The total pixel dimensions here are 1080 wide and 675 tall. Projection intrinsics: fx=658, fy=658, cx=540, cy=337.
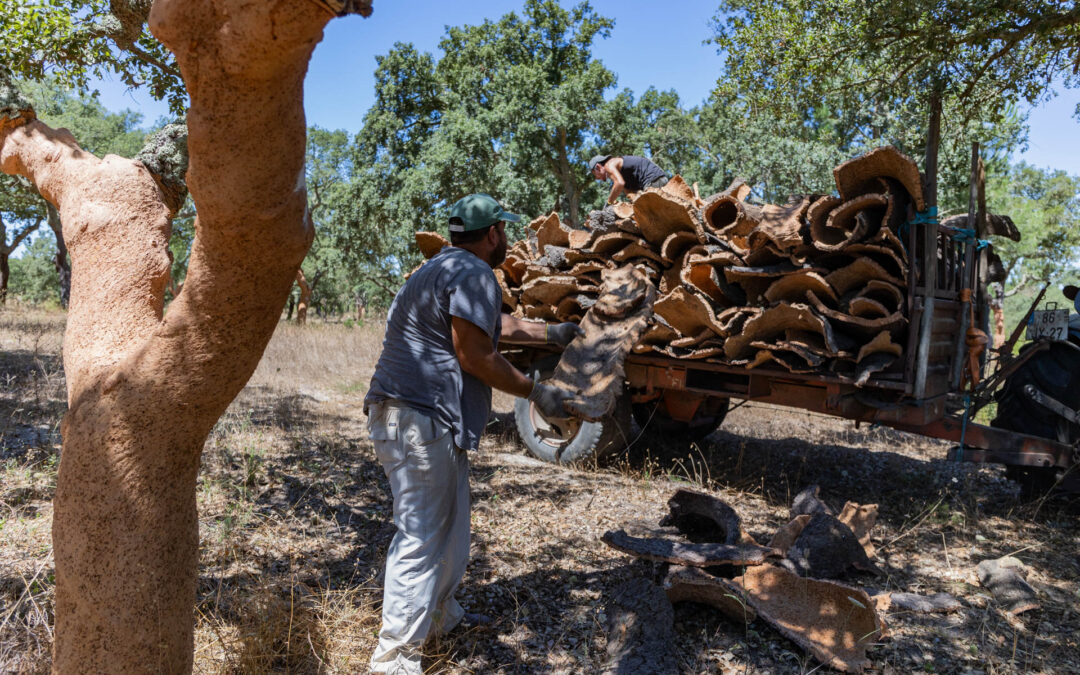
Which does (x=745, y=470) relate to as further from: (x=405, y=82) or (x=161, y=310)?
(x=405, y=82)

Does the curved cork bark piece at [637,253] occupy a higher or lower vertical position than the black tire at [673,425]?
higher

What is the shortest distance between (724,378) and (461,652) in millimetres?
3016

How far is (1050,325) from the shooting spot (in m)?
5.00

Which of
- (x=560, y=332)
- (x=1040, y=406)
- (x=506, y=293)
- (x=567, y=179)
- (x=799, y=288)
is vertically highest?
(x=567, y=179)

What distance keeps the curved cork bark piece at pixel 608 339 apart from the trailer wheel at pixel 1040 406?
9.58 feet

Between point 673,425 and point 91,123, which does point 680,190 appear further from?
point 91,123

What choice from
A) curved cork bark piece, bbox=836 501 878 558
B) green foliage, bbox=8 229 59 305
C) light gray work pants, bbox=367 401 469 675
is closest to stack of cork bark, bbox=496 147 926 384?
curved cork bark piece, bbox=836 501 878 558

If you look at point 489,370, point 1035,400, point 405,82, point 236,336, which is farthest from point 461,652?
point 405,82

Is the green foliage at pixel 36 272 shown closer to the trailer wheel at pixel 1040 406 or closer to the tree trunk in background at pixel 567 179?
the tree trunk in background at pixel 567 179

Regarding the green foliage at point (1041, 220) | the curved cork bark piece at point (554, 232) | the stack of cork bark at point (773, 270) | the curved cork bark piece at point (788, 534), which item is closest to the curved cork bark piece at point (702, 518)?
the curved cork bark piece at point (788, 534)

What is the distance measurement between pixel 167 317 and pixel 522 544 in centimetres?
283

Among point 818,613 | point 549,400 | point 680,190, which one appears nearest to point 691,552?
point 818,613

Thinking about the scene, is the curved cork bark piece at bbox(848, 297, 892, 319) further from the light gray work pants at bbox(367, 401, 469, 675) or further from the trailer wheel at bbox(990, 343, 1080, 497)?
the light gray work pants at bbox(367, 401, 469, 675)

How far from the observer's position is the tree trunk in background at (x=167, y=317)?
4.99ft
